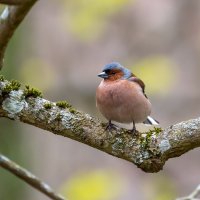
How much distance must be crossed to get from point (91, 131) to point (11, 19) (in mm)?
933

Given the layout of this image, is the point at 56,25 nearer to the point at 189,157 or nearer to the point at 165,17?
the point at 165,17

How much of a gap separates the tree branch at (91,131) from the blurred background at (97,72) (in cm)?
362

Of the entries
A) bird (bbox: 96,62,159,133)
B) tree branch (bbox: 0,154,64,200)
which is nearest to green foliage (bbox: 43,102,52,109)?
tree branch (bbox: 0,154,64,200)

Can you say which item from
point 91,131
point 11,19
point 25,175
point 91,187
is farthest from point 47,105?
point 91,187

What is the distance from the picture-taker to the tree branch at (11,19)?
12.9ft

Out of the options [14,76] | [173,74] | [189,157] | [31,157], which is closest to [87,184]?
[31,157]

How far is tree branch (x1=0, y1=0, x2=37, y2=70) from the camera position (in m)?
3.93

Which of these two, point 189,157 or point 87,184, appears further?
point 189,157

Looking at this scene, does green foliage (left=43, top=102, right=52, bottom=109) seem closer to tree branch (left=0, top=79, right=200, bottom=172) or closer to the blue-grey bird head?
tree branch (left=0, top=79, right=200, bottom=172)

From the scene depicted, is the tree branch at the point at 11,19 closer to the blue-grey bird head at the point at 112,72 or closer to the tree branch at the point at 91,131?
the tree branch at the point at 91,131

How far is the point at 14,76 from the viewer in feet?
27.9

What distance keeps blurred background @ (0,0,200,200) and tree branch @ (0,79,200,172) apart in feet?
11.9

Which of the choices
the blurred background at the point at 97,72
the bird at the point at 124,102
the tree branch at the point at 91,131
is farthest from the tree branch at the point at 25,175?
the blurred background at the point at 97,72

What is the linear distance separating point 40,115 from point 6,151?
3.76 m
